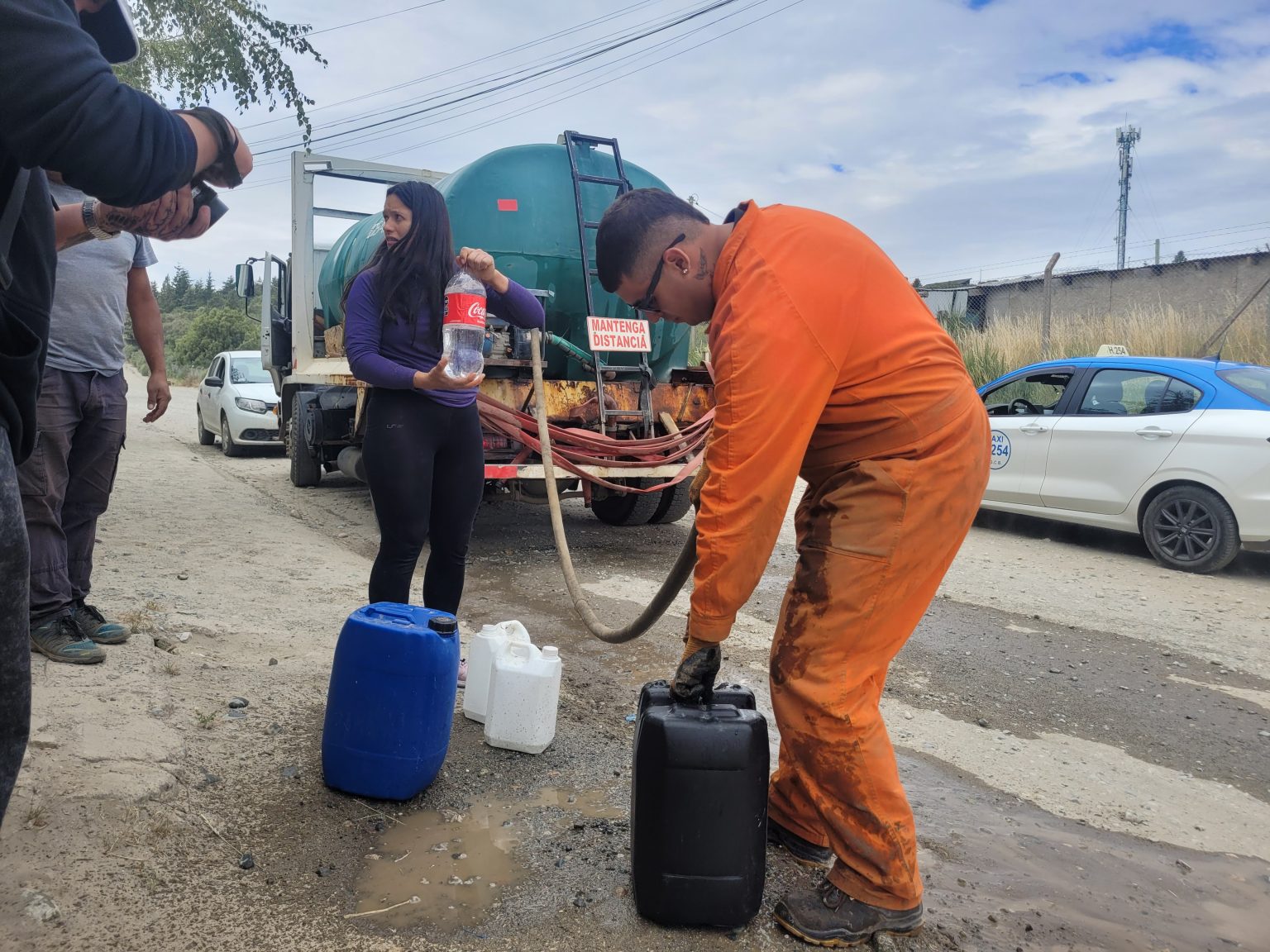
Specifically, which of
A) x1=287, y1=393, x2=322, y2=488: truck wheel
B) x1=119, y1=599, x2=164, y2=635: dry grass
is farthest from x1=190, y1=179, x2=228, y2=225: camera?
x1=287, y1=393, x2=322, y2=488: truck wheel

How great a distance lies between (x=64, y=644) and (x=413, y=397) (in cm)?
165

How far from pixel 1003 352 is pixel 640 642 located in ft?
38.8

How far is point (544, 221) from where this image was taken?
6.66 metres

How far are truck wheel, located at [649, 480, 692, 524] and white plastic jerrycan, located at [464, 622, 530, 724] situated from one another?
13.3ft

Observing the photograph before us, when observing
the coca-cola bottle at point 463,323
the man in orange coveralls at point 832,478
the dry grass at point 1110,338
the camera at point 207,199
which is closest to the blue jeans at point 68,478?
the coca-cola bottle at point 463,323

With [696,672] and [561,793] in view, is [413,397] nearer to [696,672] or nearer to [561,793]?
[561,793]

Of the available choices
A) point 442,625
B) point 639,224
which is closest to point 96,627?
point 442,625

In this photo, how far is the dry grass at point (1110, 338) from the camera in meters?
13.0

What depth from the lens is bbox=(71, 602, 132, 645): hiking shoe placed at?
3699 millimetres

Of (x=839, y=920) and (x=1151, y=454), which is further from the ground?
(x=1151, y=454)

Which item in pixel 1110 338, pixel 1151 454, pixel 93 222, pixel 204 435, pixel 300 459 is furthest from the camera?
pixel 204 435

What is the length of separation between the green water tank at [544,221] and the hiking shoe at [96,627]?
343 cm

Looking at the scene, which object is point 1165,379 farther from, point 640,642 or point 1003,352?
point 1003,352

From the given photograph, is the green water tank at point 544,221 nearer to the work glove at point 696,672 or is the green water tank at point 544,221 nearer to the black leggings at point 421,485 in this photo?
the black leggings at point 421,485
